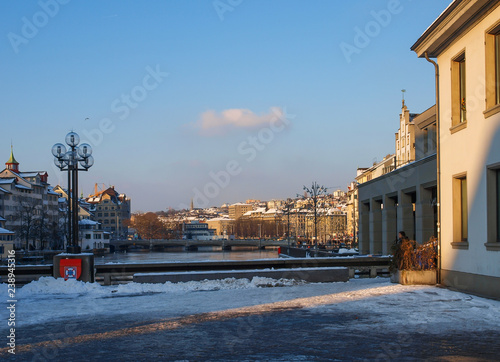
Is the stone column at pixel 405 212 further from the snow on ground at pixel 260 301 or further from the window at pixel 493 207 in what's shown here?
the window at pixel 493 207

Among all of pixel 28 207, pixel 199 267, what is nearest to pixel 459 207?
pixel 199 267

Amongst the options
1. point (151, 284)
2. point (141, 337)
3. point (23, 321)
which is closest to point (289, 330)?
point (141, 337)

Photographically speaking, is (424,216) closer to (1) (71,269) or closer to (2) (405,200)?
(2) (405,200)

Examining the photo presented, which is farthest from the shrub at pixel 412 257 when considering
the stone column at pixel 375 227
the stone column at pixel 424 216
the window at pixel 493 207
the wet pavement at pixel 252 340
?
the stone column at pixel 375 227

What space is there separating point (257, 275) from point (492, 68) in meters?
10.6

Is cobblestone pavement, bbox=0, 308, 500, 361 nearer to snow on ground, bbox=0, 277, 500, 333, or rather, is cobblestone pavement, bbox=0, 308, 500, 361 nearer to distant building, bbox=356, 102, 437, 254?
snow on ground, bbox=0, 277, 500, 333

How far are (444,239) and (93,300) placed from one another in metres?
11.3

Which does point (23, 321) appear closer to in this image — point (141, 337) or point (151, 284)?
point (141, 337)

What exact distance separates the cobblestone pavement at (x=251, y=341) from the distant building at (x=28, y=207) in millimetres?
95920

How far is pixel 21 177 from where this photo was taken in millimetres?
127375

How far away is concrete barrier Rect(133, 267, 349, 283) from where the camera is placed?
68.1 feet

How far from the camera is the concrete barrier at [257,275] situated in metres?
20.8

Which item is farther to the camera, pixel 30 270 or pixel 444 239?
pixel 30 270

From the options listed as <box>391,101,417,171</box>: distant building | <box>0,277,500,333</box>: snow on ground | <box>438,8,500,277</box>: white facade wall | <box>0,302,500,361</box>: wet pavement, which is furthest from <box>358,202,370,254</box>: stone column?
<box>0,302,500,361</box>: wet pavement
